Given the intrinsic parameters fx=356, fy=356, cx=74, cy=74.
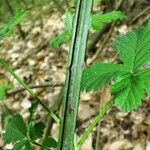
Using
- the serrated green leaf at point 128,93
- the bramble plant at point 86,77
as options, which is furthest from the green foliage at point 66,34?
the serrated green leaf at point 128,93

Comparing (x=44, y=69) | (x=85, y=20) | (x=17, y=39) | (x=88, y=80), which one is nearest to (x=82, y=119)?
(x=44, y=69)

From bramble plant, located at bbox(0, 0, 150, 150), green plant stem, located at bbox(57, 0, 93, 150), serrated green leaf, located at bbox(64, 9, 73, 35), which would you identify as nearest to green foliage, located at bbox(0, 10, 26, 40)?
bramble plant, located at bbox(0, 0, 150, 150)

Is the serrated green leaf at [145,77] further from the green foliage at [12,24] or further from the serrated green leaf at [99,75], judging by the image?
the green foliage at [12,24]

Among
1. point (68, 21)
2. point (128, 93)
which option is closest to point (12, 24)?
point (68, 21)

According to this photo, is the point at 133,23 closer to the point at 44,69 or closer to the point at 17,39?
the point at 44,69

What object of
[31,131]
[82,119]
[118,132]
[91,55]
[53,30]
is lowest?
[31,131]

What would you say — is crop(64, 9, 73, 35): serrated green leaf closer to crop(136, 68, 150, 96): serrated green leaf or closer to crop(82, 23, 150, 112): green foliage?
crop(82, 23, 150, 112): green foliage

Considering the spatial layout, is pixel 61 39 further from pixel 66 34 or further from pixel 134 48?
pixel 134 48
